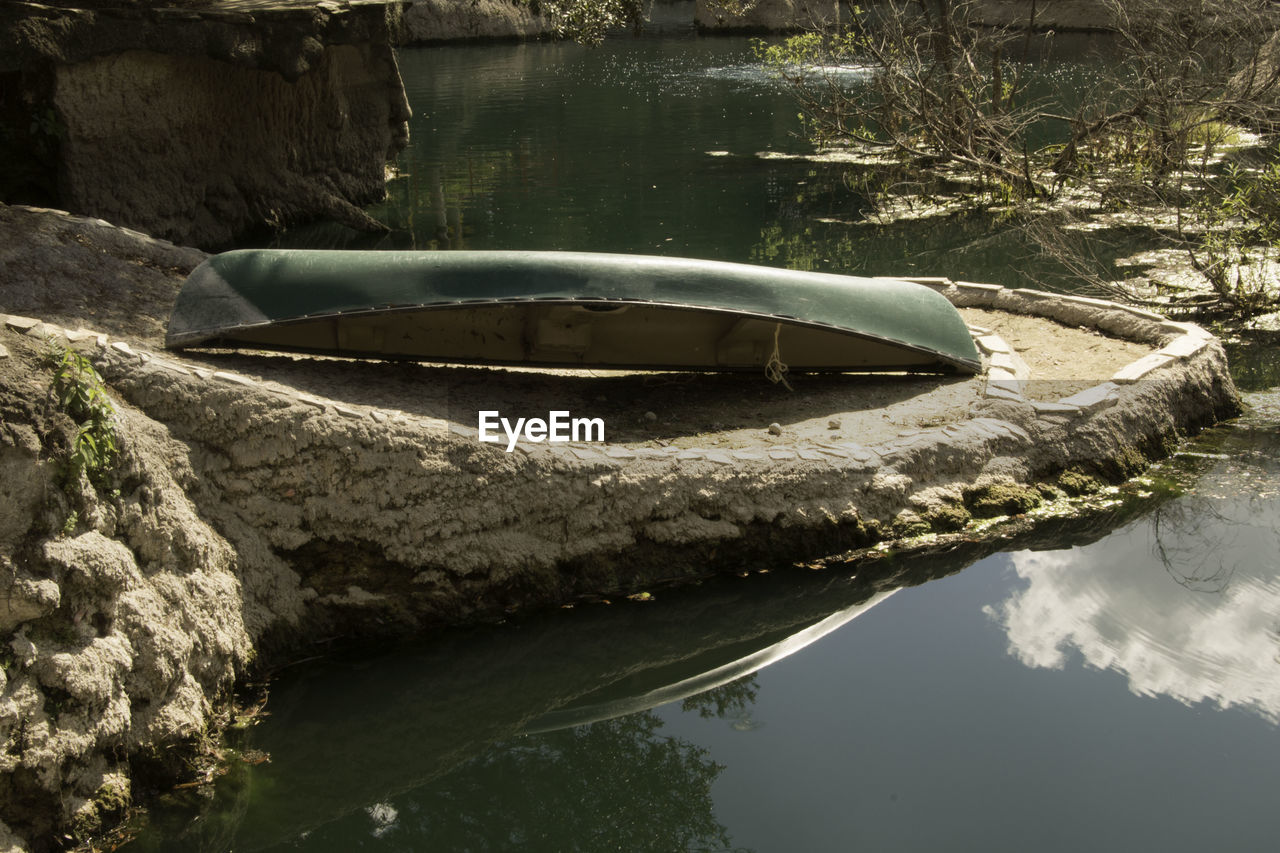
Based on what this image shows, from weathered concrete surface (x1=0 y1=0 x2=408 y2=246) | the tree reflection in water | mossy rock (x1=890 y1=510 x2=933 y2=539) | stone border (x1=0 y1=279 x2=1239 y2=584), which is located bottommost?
the tree reflection in water

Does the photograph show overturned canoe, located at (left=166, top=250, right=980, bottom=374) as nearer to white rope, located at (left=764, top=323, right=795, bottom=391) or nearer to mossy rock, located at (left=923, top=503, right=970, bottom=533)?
white rope, located at (left=764, top=323, right=795, bottom=391)

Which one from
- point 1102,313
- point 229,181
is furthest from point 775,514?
point 229,181

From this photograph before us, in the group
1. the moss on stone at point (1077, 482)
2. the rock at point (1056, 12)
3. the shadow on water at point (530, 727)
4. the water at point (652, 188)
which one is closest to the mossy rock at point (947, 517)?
the shadow on water at point (530, 727)

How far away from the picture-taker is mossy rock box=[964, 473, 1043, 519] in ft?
20.5

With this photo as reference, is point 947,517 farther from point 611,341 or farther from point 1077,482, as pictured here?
point 611,341

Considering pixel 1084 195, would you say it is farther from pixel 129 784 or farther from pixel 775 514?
pixel 129 784

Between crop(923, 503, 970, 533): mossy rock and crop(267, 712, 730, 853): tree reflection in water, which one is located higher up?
Answer: crop(923, 503, 970, 533): mossy rock

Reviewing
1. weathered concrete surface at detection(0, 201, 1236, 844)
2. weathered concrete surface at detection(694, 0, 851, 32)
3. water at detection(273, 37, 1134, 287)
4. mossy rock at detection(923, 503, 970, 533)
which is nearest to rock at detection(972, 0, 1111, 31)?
weathered concrete surface at detection(694, 0, 851, 32)

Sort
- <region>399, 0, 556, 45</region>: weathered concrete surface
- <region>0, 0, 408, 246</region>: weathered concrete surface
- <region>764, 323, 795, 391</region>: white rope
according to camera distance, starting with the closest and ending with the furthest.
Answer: <region>764, 323, 795, 391</region>: white rope < <region>0, 0, 408, 246</region>: weathered concrete surface < <region>399, 0, 556, 45</region>: weathered concrete surface

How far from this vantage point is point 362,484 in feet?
16.6

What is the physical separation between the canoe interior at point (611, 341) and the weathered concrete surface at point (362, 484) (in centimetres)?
13

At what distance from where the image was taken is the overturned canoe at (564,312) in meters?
5.84

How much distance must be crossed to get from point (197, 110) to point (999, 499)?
8.56 metres

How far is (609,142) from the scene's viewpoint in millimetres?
18266
